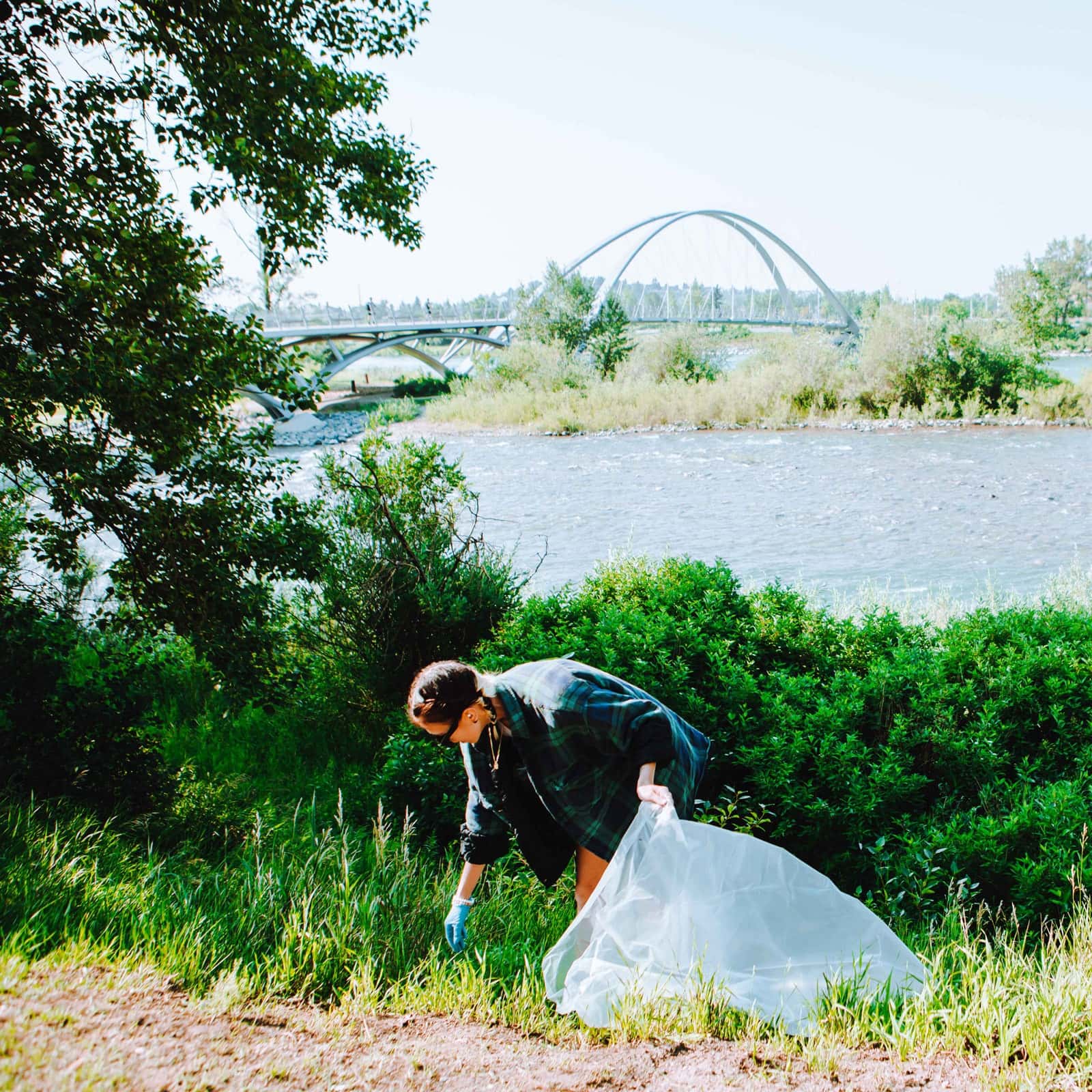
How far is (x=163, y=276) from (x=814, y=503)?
14.5m

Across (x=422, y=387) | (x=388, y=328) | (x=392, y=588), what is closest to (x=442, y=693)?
(x=392, y=588)

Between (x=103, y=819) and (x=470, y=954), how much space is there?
2.46 metres

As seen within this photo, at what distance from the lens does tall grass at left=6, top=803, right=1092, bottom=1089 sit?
8.38ft

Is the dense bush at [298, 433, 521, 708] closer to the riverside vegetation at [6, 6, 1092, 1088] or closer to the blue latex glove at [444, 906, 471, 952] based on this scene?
the riverside vegetation at [6, 6, 1092, 1088]

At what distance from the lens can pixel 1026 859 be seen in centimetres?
388

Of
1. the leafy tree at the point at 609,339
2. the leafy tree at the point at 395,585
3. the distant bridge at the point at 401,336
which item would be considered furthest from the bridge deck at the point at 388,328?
the leafy tree at the point at 395,585

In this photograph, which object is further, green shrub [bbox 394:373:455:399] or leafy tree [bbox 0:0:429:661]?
green shrub [bbox 394:373:455:399]

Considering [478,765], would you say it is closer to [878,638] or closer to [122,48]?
[878,638]

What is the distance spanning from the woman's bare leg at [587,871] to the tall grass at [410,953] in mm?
302

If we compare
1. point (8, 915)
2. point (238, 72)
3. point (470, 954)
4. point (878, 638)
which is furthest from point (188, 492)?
point (878, 638)

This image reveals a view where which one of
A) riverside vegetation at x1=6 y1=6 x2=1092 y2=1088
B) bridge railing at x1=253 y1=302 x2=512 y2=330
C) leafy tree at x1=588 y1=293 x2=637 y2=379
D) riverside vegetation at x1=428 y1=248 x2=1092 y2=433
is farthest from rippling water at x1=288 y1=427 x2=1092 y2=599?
leafy tree at x1=588 y1=293 x2=637 y2=379

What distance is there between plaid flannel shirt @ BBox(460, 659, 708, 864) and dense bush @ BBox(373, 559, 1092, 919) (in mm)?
1371

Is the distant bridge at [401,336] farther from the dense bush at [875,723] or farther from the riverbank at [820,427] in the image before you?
the dense bush at [875,723]

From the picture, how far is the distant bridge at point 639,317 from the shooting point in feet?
110
